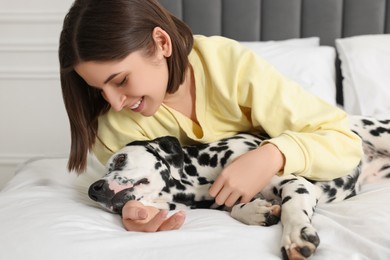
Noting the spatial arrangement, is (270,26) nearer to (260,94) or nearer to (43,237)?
A: (260,94)

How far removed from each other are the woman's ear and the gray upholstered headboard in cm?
132

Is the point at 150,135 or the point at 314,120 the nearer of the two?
the point at 314,120

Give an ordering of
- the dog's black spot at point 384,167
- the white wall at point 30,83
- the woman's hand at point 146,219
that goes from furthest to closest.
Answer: the white wall at point 30,83 → the dog's black spot at point 384,167 → the woman's hand at point 146,219

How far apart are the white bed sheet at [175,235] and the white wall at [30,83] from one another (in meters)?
1.84

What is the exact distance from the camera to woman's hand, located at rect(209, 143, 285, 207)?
144 centimetres

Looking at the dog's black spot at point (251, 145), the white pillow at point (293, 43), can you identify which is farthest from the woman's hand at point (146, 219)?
the white pillow at point (293, 43)

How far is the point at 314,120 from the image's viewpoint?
5.28 ft

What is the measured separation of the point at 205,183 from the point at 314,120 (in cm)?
36

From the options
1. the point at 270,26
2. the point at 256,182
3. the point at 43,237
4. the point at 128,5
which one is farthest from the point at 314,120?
the point at 270,26

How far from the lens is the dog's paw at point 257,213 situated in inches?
53.7

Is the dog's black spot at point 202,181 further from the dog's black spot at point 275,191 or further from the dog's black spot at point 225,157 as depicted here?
the dog's black spot at point 275,191

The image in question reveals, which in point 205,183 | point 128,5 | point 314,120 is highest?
point 128,5

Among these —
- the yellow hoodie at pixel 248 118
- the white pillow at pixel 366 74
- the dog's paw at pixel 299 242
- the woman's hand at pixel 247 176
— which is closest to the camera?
the dog's paw at pixel 299 242

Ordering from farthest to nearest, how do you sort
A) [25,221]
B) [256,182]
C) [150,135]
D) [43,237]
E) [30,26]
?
[30,26] → [150,135] → [256,182] → [25,221] → [43,237]
